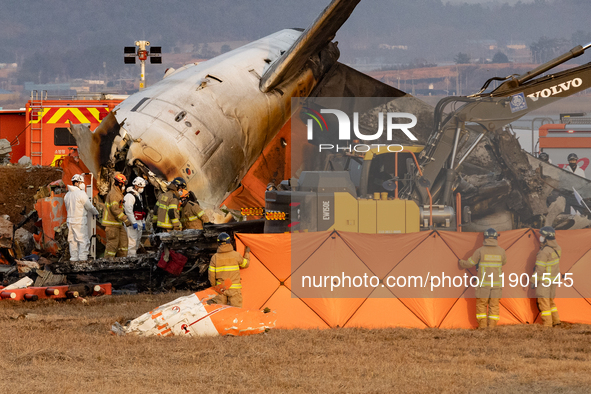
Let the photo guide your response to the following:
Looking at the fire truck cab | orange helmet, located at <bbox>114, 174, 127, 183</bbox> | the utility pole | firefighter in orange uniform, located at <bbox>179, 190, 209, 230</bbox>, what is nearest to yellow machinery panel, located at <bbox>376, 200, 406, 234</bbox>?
firefighter in orange uniform, located at <bbox>179, 190, 209, 230</bbox>

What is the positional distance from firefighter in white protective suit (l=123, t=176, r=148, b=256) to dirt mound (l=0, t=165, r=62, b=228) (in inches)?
246

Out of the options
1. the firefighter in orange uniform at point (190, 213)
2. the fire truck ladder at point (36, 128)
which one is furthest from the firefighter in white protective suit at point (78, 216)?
the fire truck ladder at point (36, 128)

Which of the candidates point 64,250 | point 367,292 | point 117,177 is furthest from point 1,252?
point 367,292

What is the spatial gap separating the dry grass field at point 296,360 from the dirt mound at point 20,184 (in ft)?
29.7

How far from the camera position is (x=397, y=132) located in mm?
19969

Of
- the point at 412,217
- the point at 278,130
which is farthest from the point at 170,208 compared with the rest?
the point at 278,130

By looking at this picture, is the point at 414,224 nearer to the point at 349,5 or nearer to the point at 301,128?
the point at 349,5

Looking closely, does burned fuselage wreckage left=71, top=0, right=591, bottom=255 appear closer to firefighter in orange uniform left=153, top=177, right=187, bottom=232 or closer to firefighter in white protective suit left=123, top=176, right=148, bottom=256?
firefighter in white protective suit left=123, top=176, right=148, bottom=256

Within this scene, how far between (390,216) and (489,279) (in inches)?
93.0

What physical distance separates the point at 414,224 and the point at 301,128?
23.2ft

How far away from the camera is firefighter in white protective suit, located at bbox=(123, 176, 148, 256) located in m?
13.3

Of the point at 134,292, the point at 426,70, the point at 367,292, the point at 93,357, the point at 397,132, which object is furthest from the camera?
the point at 426,70

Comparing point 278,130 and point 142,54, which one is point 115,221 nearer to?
point 278,130

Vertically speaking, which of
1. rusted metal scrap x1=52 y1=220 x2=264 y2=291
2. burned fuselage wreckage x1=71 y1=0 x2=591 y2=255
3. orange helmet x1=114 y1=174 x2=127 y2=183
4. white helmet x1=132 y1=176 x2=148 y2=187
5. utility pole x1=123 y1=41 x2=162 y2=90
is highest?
utility pole x1=123 y1=41 x2=162 y2=90
